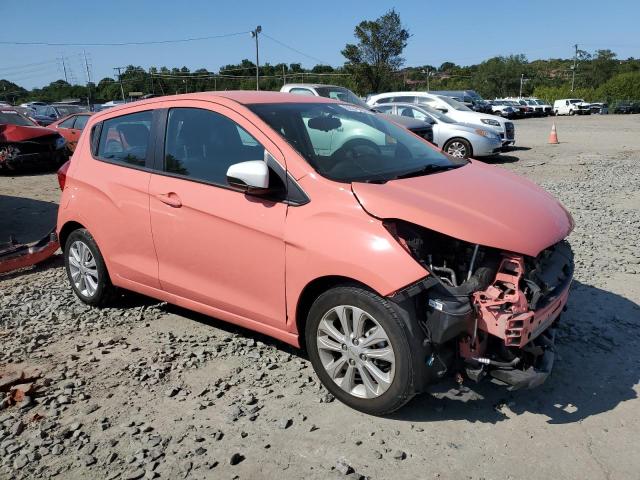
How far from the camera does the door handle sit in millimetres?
3811

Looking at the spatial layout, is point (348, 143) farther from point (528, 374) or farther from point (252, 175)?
point (528, 374)

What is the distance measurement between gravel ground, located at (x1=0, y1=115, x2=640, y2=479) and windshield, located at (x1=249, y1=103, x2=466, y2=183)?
1.41 m

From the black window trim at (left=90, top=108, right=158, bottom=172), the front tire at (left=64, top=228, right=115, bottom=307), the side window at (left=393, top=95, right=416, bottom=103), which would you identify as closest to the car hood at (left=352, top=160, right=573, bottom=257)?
the black window trim at (left=90, top=108, right=158, bottom=172)

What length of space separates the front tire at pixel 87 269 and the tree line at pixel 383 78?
133 feet

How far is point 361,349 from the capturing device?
3.07 metres

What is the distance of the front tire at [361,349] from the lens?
289 centimetres

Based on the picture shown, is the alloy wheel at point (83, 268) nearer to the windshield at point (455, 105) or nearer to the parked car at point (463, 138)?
the parked car at point (463, 138)

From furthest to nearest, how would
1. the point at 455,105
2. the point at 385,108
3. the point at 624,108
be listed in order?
the point at 624,108
the point at 455,105
the point at 385,108

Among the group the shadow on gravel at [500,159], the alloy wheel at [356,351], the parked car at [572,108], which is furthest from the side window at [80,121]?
the parked car at [572,108]

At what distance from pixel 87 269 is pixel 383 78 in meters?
63.2

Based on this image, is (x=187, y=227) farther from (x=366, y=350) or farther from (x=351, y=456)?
(x=351, y=456)

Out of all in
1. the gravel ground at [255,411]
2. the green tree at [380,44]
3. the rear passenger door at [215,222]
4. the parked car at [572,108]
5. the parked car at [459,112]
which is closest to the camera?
the gravel ground at [255,411]

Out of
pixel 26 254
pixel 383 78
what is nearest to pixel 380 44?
pixel 383 78

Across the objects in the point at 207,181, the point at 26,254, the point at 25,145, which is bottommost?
the point at 26,254
